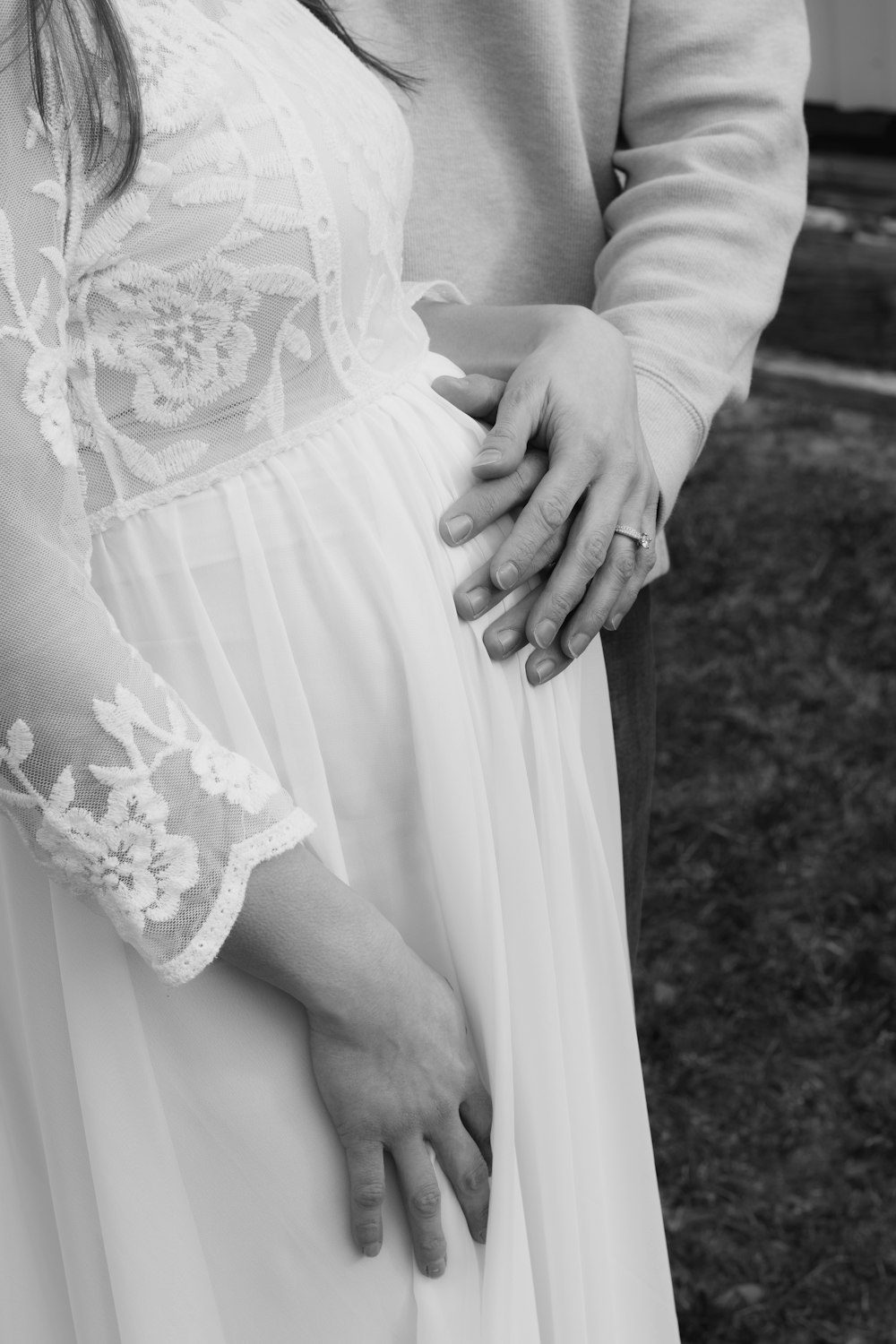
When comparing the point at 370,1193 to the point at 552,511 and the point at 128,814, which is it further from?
the point at 552,511

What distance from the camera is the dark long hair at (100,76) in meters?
0.98

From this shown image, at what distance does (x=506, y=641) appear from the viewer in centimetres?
130

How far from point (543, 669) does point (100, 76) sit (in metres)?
0.64

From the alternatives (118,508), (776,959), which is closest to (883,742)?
(776,959)

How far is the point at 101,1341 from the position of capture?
1.30 m

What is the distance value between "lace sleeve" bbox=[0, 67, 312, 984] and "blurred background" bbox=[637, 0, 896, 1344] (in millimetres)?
1641

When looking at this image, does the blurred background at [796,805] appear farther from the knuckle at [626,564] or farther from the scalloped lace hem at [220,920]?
the scalloped lace hem at [220,920]

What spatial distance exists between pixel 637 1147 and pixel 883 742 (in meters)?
2.42

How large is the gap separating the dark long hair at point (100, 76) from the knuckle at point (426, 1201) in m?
0.85

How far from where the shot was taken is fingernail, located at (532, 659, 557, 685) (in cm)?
133

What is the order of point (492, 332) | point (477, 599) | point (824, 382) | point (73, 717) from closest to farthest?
point (73, 717)
point (477, 599)
point (492, 332)
point (824, 382)

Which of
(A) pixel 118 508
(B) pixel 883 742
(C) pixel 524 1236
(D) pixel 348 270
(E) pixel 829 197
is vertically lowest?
(B) pixel 883 742

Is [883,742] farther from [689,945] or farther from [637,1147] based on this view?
[637,1147]

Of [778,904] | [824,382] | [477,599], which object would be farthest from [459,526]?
[824,382]
